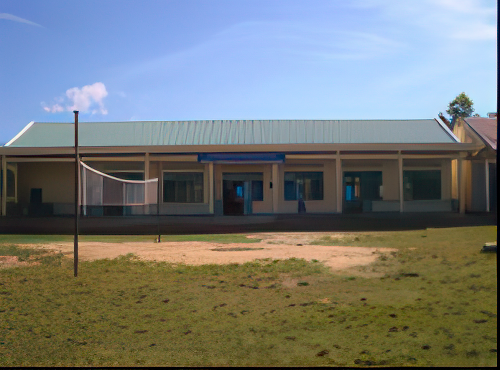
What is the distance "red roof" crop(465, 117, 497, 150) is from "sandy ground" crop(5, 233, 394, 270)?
1413 cm

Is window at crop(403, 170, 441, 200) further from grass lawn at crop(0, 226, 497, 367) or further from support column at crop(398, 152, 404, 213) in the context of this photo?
grass lawn at crop(0, 226, 497, 367)

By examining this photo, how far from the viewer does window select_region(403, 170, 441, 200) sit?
77.6ft

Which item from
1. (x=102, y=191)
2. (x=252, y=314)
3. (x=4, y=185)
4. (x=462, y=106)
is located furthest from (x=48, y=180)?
(x=462, y=106)

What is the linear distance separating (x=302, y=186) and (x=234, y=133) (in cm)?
478

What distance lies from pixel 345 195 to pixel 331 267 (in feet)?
52.4

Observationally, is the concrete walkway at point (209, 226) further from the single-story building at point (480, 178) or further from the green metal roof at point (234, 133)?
the single-story building at point (480, 178)

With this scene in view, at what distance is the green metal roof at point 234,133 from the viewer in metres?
24.4

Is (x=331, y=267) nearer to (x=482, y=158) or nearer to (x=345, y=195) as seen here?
(x=345, y=195)

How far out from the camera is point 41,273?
7.99m

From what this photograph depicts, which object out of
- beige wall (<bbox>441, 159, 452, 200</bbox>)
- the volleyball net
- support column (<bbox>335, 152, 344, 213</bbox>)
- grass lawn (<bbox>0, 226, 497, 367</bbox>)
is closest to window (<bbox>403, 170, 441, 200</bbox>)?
beige wall (<bbox>441, 159, 452, 200</bbox>)

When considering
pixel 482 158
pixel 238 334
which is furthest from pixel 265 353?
pixel 482 158

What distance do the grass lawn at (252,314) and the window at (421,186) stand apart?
1523 cm

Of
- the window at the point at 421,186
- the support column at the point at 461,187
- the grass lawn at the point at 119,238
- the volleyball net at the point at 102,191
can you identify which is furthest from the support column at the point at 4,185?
the support column at the point at 461,187

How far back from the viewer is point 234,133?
25.4 m
